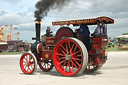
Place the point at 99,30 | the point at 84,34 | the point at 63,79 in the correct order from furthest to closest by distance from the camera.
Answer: the point at 99,30 → the point at 84,34 → the point at 63,79

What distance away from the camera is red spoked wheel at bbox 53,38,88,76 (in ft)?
23.0

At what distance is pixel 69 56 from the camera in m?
7.32

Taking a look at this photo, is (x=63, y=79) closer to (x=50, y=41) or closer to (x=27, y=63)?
(x=50, y=41)

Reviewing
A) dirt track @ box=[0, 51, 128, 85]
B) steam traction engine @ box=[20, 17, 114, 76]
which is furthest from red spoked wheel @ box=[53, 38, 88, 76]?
dirt track @ box=[0, 51, 128, 85]

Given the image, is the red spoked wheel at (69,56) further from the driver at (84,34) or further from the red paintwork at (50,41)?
the red paintwork at (50,41)

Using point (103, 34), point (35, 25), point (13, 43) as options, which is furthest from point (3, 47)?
point (103, 34)

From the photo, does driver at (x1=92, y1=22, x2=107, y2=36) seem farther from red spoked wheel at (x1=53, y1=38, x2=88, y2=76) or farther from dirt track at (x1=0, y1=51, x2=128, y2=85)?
dirt track at (x1=0, y1=51, x2=128, y2=85)

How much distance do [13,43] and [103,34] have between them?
102 feet

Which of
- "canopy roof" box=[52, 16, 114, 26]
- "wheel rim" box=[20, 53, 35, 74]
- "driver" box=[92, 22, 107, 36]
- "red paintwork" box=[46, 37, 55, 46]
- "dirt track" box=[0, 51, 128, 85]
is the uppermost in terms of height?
"canopy roof" box=[52, 16, 114, 26]

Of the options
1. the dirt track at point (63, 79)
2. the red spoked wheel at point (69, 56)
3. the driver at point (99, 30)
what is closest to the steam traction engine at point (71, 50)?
the red spoked wheel at point (69, 56)

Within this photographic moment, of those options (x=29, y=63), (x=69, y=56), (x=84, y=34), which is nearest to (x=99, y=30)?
(x=84, y=34)

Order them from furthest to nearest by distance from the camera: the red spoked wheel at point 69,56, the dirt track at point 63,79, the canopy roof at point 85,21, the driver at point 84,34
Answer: the driver at point 84,34 < the canopy roof at point 85,21 < the red spoked wheel at point 69,56 < the dirt track at point 63,79

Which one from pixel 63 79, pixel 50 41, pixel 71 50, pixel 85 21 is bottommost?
pixel 63 79

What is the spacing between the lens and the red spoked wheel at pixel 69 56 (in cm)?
700
